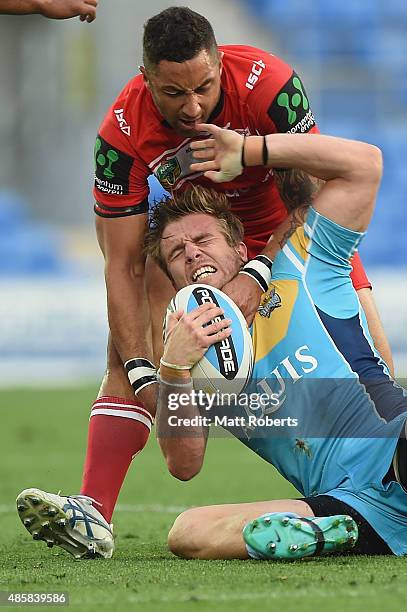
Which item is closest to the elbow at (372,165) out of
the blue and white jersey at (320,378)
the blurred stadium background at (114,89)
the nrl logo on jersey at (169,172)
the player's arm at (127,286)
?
the blue and white jersey at (320,378)

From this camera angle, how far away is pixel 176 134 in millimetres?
5203

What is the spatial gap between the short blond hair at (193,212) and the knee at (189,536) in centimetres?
108

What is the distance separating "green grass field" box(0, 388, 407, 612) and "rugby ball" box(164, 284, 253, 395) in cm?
62

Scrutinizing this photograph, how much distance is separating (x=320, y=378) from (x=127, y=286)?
1.15 meters

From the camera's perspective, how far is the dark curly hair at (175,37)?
4.84 meters

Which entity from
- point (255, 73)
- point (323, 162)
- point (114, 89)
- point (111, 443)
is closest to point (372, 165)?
point (323, 162)

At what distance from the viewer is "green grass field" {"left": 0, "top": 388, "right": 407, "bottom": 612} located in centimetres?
343

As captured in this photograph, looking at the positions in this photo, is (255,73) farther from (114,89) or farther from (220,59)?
(114,89)

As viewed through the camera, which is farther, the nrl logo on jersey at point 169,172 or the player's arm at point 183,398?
the nrl logo on jersey at point 169,172

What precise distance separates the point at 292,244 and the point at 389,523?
111 cm

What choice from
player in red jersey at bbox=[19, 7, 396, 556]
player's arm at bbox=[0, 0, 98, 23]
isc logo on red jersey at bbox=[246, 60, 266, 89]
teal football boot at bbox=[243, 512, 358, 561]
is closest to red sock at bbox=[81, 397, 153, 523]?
player in red jersey at bbox=[19, 7, 396, 556]

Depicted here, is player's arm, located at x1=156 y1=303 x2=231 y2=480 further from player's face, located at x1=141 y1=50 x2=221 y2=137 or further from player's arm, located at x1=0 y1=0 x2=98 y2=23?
player's arm, located at x1=0 y1=0 x2=98 y2=23

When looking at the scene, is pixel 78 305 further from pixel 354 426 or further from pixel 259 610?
pixel 259 610

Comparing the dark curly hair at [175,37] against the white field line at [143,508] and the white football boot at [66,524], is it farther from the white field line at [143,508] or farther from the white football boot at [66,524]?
the white field line at [143,508]
